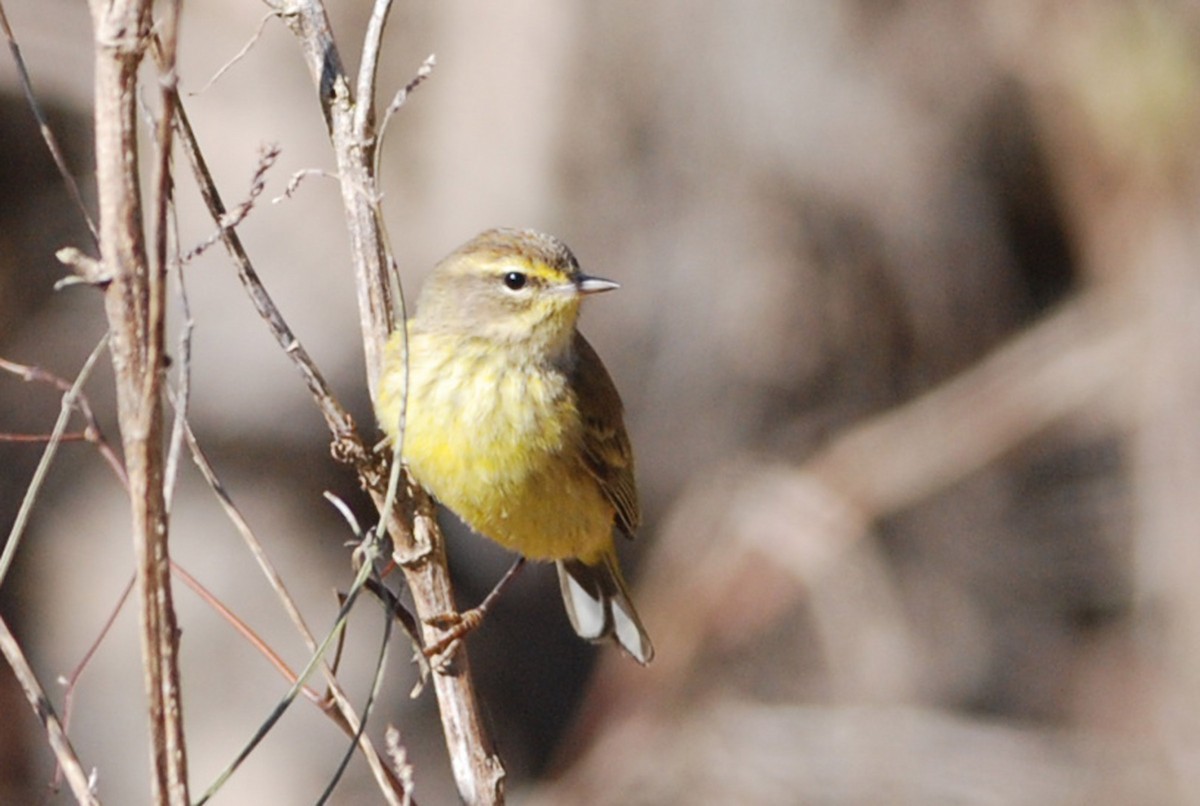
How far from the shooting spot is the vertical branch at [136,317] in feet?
5.68

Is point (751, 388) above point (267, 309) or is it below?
below

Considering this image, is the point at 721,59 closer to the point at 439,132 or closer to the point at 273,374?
the point at 439,132

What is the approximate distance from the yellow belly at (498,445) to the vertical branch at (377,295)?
2.03 ft

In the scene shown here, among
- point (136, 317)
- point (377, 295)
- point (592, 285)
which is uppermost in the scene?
point (136, 317)

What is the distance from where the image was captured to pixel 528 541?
14.1ft

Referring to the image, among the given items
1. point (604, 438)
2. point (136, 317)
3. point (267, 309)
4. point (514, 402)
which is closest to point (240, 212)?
point (136, 317)

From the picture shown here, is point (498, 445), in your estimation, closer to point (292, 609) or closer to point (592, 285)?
point (592, 285)

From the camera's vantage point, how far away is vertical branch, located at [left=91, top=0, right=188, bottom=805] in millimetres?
1730

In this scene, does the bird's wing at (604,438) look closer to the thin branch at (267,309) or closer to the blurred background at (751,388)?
the thin branch at (267,309)

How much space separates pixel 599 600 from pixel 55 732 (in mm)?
3181

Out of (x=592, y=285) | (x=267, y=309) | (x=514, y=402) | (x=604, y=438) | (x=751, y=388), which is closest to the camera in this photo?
(x=267, y=309)

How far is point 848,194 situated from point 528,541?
540 cm

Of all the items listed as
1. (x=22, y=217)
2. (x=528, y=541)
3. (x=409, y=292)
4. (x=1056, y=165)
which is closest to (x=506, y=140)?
(x=409, y=292)

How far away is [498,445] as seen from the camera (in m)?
3.99
